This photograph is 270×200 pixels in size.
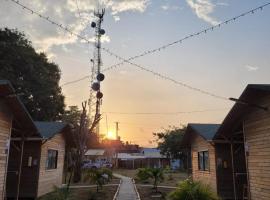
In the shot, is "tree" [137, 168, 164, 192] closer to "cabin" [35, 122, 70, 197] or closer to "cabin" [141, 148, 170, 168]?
"cabin" [35, 122, 70, 197]

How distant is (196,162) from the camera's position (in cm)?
2195

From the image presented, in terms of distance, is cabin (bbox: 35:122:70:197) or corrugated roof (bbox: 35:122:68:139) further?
cabin (bbox: 35:122:70:197)

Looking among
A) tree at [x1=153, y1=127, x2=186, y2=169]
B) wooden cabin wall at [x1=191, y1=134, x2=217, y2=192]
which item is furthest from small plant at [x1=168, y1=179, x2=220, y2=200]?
tree at [x1=153, y1=127, x2=186, y2=169]

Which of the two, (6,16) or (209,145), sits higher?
(6,16)

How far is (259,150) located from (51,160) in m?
13.1

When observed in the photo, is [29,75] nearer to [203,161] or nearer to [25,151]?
[25,151]

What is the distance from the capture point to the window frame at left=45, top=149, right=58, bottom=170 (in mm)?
19788

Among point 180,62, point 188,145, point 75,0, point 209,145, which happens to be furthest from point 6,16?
point 188,145

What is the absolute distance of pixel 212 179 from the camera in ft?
61.4

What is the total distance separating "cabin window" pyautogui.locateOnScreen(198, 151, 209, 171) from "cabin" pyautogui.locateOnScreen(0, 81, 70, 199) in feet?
28.2

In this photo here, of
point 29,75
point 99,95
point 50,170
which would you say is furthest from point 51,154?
point 29,75

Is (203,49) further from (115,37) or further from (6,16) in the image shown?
(6,16)

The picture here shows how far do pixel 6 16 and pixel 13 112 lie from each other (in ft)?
12.5

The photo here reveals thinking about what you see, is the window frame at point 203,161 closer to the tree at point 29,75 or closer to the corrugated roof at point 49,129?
Result: the corrugated roof at point 49,129
